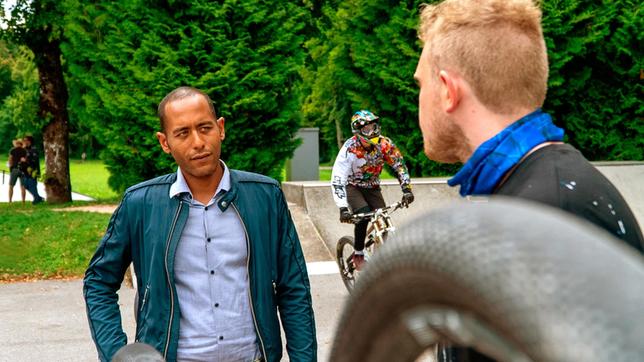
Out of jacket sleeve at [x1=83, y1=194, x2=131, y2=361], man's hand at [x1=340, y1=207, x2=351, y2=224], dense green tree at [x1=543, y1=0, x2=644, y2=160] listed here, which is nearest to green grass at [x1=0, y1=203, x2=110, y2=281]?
man's hand at [x1=340, y1=207, x2=351, y2=224]

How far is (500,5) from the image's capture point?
4.67 feet

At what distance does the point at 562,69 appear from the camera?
16.7 metres

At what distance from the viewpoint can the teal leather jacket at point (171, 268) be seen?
2.87 metres

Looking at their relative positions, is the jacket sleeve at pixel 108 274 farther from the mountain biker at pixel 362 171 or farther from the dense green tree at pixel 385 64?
the dense green tree at pixel 385 64

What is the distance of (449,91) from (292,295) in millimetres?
1818

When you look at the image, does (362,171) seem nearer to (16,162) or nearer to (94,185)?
(16,162)

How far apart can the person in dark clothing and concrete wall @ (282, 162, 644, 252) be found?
10.6m

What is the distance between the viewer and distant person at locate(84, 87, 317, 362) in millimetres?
2867

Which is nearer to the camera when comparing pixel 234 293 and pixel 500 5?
pixel 500 5

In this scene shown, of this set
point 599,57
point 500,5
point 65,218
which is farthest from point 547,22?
point 500,5

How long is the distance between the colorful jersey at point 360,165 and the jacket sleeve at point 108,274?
19.5 feet

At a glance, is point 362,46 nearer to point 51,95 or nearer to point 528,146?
point 51,95

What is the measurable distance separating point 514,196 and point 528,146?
0.13 m

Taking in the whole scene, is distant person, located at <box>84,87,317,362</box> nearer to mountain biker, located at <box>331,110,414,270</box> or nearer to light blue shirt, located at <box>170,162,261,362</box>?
light blue shirt, located at <box>170,162,261,362</box>
